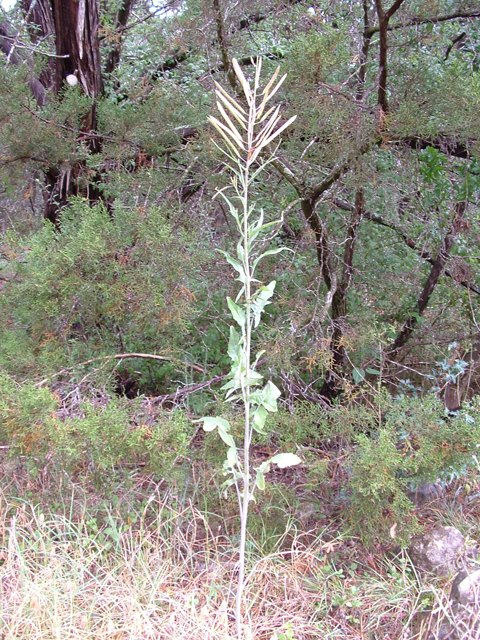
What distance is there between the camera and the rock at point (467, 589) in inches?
85.3

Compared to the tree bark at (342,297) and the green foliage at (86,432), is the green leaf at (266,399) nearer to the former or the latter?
the green foliage at (86,432)

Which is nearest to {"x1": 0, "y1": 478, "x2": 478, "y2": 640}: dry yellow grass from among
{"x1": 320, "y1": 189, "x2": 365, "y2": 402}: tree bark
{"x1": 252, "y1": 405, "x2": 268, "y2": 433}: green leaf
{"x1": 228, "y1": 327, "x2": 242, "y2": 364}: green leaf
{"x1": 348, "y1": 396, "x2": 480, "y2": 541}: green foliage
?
{"x1": 348, "y1": 396, "x2": 480, "y2": 541}: green foliage

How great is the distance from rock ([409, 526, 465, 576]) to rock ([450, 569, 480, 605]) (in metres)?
0.12

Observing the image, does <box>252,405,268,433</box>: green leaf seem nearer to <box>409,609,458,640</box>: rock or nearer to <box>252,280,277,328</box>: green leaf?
<box>252,280,277,328</box>: green leaf

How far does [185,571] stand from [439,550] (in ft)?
3.81

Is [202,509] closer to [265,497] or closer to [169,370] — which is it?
[265,497]

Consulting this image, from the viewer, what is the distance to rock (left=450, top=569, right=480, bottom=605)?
7.11ft

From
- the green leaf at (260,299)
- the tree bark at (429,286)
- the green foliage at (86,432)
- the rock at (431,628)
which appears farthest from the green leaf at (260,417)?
the tree bark at (429,286)

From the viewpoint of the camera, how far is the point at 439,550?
2422 millimetres

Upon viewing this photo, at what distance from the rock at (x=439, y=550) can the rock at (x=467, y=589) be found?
124 mm

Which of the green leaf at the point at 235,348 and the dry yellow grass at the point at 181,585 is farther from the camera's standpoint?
the dry yellow grass at the point at 181,585

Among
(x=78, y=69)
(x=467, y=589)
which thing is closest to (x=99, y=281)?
(x=78, y=69)

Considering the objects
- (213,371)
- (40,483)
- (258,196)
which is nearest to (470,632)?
(213,371)

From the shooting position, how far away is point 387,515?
2.42m
